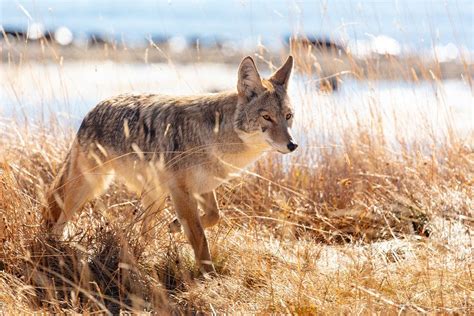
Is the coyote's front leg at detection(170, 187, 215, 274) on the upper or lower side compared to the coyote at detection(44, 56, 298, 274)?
lower

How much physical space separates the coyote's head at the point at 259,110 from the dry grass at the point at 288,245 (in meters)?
0.31

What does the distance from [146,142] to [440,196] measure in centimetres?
222

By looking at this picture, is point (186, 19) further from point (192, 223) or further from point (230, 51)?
point (192, 223)

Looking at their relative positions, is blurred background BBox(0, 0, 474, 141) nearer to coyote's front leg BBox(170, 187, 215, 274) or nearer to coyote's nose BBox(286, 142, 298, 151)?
coyote's nose BBox(286, 142, 298, 151)

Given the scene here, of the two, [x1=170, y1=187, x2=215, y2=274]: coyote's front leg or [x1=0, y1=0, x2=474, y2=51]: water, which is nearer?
[x1=170, y1=187, x2=215, y2=274]: coyote's front leg

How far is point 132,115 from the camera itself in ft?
20.8

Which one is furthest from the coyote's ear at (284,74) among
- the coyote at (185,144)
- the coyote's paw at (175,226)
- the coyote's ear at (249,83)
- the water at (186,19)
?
the water at (186,19)

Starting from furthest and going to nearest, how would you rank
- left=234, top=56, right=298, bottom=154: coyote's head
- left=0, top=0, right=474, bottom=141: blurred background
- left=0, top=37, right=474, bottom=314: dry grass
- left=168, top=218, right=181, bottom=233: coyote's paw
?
1. left=0, top=0, right=474, bottom=141: blurred background
2. left=168, top=218, right=181, bottom=233: coyote's paw
3. left=234, top=56, right=298, bottom=154: coyote's head
4. left=0, top=37, right=474, bottom=314: dry grass

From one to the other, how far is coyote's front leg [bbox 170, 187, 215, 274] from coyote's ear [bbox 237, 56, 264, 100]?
78cm

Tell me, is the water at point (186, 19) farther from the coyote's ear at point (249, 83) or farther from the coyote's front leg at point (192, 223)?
the coyote's front leg at point (192, 223)

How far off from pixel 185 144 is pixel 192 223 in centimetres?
59

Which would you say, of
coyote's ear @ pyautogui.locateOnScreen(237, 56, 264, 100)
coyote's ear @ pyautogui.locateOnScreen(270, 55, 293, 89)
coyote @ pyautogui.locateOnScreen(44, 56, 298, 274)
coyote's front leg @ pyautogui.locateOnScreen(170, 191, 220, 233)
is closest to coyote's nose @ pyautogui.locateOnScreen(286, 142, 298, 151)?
coyote @ pyautogui.locateOnScreen(44, 56, 298, 274)

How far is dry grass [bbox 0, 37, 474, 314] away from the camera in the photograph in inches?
192

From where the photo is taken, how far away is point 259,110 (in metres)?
5.80
